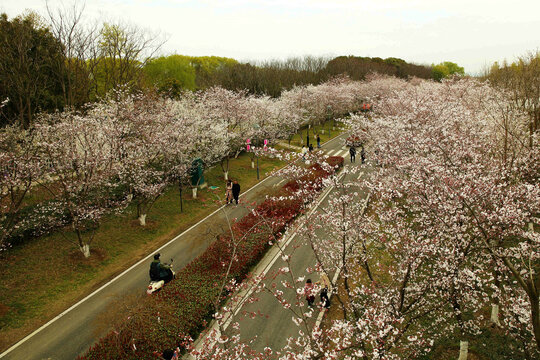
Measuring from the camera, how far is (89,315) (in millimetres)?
12602

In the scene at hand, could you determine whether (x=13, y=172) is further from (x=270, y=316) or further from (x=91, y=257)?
(x=270, y=316)

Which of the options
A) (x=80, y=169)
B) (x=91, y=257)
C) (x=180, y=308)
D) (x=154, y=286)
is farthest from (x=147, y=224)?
(x=180, y=308)

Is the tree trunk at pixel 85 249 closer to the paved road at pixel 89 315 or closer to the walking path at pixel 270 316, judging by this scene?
the paved road at pixel 89 315

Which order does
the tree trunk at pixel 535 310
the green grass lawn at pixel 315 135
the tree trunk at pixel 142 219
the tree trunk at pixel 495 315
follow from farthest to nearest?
1. the green grass lawn at pixel 315 135
2. the tree trunk at pixel 142 219
3. the tree trunk at pixel 495 315
4. the tree trunk at pixel 535 310

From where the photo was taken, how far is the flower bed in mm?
9531

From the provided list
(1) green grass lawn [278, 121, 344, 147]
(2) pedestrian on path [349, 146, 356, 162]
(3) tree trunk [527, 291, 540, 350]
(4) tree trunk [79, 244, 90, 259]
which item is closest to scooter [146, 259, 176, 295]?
(4) tree trunk [79, 244, 90, 259]

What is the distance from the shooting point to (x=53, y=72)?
28.8 meters

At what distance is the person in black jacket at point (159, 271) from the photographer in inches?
512

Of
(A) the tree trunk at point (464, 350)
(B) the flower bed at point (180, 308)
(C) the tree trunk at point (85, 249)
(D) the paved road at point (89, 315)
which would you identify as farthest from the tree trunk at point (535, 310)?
(C) the tree trunk at point (85, 249)

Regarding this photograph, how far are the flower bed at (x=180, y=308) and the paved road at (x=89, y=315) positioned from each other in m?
1.55

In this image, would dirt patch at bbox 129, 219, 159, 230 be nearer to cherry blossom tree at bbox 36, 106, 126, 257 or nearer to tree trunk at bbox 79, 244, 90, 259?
cherry blossom tree at bbox 36, 106, 126, 257

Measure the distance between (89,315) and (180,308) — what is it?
4.70m

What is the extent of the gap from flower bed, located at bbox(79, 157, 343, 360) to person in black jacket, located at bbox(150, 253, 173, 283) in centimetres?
52

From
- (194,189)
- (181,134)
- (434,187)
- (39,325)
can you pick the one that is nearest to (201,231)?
(194,189)
